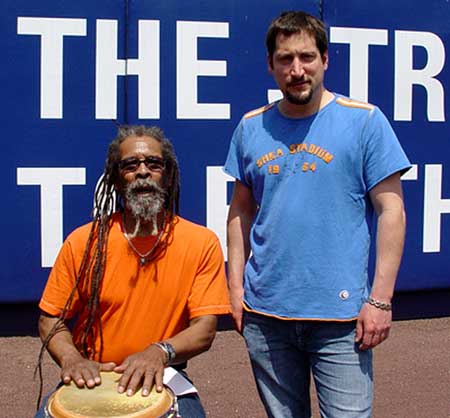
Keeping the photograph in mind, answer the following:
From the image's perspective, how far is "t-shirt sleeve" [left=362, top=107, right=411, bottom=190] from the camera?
2.43m

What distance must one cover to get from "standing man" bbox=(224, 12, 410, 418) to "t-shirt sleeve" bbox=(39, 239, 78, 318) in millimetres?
669

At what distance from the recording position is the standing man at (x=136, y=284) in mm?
2604

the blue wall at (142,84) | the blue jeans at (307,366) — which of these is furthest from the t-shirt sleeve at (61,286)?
the blue wall at (142,84)

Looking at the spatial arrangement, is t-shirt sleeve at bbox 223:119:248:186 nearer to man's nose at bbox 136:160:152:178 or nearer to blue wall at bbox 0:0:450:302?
man's nose at bbox 136:160:152:178

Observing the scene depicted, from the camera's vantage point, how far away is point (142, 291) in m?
2.62

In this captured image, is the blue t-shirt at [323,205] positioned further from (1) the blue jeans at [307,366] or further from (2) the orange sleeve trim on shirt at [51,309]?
(2) the orange sleeve trim on shirt at [51,309]

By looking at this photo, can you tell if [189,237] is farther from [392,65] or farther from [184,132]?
[392,65]

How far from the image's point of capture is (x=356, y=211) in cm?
248

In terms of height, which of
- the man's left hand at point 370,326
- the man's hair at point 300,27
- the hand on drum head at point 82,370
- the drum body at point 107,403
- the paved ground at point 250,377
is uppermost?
the man's hair at point 300,27

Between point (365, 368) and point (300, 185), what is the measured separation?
66 centimetres

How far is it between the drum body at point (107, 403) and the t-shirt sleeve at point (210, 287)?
41 centimetres

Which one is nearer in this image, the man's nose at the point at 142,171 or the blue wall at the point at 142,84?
the man's nose at the point at 142,171

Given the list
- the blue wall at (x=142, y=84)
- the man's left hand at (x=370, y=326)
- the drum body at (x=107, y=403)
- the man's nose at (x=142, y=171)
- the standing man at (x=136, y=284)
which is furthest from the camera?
the blue wall at (x=142, y=84)

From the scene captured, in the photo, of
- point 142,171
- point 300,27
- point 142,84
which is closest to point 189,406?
point 142,171
